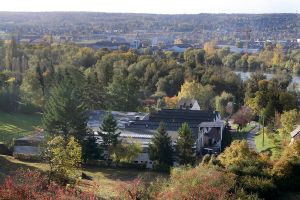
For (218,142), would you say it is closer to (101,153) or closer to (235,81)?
(101,153)

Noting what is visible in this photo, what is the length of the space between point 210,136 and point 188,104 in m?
9.88

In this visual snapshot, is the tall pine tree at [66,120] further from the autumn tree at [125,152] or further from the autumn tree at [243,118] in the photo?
the autumn tree at [243,118]

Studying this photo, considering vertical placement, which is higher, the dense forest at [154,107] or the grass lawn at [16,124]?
the dense forest at [154,107]

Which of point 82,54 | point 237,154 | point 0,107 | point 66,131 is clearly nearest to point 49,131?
point 66,131

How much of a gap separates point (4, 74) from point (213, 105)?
20.5m

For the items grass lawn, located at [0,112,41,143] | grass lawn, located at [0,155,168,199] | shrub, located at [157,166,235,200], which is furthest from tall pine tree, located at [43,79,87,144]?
shrub, located at [157,166,235,200]

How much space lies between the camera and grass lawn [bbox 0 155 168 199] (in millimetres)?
20859

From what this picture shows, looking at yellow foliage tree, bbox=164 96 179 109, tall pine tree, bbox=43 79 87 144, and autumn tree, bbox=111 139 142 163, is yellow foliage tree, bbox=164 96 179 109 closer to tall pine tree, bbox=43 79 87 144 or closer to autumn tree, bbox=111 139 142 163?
tall pine tree, bbox=43 79 87 144

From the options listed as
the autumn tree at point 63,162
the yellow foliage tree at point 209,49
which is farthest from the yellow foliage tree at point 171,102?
the yellow foliage tree at point 209,49

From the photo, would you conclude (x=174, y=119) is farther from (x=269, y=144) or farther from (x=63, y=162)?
(x=63, y=162)

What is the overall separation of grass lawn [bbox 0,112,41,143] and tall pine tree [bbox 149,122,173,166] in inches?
389

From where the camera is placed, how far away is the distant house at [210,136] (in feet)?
98.1

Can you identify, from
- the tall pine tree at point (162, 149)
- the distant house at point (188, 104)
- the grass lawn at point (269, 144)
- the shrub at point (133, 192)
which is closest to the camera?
the shrub at point (133, 192)

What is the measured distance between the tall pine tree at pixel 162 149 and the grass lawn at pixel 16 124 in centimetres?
989
